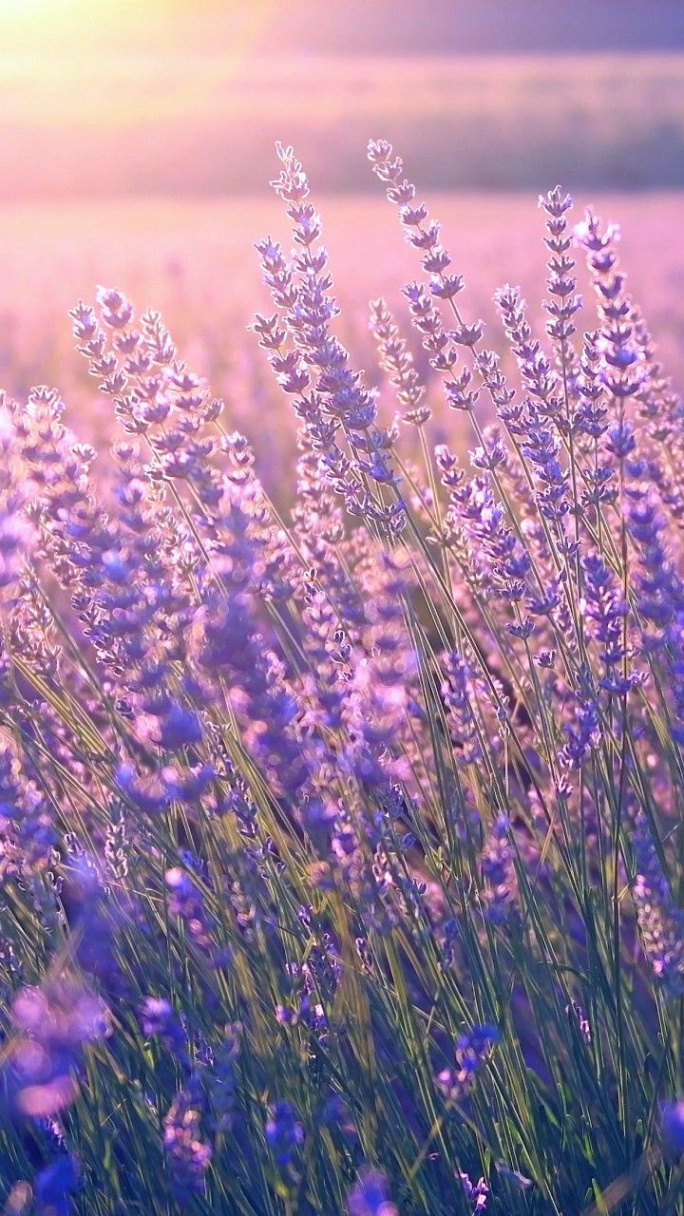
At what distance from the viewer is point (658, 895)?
5.36 ft

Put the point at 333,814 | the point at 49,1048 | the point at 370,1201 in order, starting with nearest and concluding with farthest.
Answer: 1. the point at 49,1048
2. the point at 370,1201
3. the point at 333,814

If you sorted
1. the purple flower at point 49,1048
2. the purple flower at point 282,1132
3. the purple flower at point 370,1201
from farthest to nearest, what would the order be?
the purple flower at point 282,1132 → the purple flower at point 370,1201 → the purple flower at point 49,1048

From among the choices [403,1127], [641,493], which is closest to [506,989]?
[403,1127]

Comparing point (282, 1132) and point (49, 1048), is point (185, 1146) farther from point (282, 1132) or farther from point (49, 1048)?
point (49, 1048)

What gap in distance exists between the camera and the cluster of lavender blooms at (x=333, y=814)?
1498 millimetres

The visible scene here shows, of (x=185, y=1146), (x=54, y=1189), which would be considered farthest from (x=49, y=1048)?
(x=185, y=1146)

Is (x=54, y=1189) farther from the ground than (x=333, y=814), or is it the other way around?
(x=333, y=814)

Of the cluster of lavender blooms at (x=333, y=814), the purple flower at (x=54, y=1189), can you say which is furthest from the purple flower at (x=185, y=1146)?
the purple flower at (x=54, y=1189)

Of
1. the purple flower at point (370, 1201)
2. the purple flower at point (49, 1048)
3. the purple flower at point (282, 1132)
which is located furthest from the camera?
the purple flower at point (282, 1132)

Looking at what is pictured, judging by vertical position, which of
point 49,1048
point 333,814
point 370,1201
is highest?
point 333,814

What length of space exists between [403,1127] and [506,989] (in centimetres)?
21

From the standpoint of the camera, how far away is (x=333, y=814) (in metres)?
1.40

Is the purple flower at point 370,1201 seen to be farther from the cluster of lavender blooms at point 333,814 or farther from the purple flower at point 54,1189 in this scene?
the purple flower at point 54,1189

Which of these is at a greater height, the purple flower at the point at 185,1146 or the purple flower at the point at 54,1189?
the purple flower at the point at 185,1146
